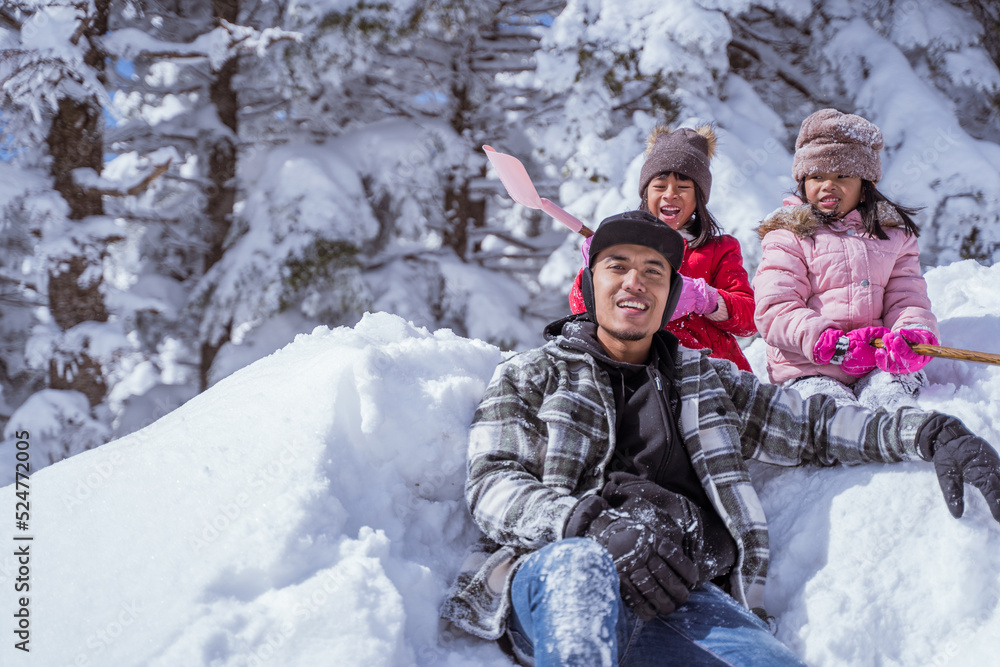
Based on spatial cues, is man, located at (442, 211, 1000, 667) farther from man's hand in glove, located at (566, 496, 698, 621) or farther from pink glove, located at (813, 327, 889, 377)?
pink glove, located at (813, 327, 889, 377)

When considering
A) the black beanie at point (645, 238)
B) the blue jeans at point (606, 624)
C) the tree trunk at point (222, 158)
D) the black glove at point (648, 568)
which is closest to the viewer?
the blue jeans at point (606, 624)

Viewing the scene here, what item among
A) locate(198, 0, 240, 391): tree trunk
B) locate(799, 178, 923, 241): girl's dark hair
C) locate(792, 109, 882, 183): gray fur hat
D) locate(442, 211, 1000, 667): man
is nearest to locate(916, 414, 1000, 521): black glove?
locate(442, 211, 1000, 667): man

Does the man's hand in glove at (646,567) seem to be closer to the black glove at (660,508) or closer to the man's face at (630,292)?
the black glove at (660,508)

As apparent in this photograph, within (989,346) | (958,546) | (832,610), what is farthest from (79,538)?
(989,346)

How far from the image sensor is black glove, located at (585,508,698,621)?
1499 mm

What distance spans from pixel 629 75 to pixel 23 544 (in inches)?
231

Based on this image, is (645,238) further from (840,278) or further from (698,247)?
(840,278)

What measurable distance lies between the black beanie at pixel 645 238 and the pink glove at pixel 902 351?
80 cm

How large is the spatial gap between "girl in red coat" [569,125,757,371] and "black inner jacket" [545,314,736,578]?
598mm

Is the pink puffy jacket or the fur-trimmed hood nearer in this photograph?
the pink puffy jacket

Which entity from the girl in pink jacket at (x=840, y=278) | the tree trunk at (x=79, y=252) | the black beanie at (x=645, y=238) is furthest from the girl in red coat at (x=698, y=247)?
the tree trunk at (x=79, y=252)

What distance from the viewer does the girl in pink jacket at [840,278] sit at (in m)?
2.28

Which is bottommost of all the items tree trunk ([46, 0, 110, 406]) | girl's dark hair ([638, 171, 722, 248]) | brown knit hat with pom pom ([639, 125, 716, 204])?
tree trunk ([46, 0, 110, 406])

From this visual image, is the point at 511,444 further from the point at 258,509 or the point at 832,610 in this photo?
the point at 832,610
